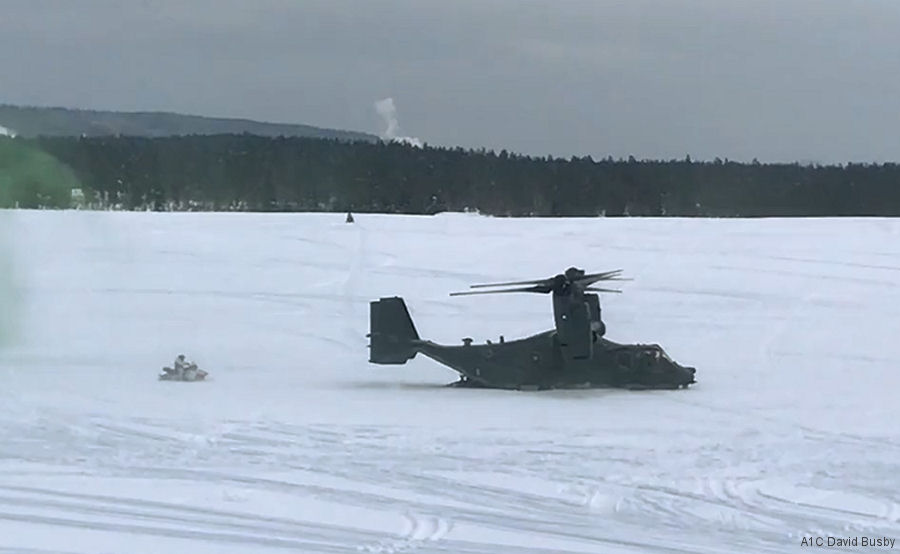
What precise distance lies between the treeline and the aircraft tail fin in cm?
4115

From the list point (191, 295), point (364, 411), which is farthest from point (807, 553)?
point (191, 295)

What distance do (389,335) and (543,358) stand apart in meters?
2.00

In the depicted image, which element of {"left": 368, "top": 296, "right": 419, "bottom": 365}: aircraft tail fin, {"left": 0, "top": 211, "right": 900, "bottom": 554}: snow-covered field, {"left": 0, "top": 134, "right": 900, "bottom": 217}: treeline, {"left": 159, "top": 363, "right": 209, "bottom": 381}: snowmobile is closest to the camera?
{"left": 0, "top": 211, "right": 900, "bottom": 554}: snow-covered field

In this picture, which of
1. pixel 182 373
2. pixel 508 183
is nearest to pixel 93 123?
pixel 182 373

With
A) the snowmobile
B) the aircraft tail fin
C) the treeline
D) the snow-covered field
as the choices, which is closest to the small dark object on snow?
the snowmobile

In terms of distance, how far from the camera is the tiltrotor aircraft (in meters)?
15.8

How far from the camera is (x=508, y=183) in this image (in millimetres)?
66375

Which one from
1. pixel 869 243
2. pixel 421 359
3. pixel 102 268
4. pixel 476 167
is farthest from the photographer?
pixel 476 167

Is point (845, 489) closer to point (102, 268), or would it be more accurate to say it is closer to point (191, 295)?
point (191, 295)

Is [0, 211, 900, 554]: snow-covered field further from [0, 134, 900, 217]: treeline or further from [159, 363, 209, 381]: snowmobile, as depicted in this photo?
[0, 134, 900, 217]: treeline

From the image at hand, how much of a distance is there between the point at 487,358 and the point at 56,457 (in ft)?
19.2

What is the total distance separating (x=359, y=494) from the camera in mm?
10781

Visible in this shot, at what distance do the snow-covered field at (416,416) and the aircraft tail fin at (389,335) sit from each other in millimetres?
467

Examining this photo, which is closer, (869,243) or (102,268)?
(102,268)
